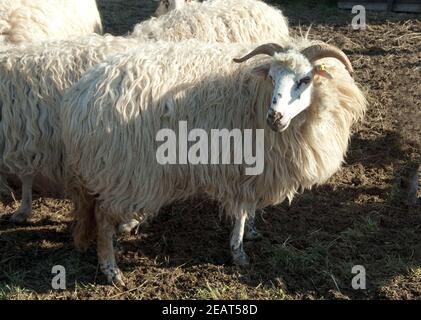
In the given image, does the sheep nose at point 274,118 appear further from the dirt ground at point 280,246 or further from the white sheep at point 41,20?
the white sheep at point 41,20

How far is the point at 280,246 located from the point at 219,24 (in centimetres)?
222

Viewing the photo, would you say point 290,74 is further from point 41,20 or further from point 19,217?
point 41,20

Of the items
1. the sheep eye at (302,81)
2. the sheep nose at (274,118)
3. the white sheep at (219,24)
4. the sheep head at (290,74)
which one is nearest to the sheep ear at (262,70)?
the sheep head at (290,74)

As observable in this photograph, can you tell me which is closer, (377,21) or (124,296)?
(124,296)

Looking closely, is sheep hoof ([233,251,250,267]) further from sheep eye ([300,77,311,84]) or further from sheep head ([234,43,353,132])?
sheep eye ([300,77,311,84])

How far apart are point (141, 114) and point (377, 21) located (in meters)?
6.41

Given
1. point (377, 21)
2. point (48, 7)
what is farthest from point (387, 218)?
point (377, 21)

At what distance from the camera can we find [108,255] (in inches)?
162

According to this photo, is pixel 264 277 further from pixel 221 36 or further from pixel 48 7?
pixel 48 7

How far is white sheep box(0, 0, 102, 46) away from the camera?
4.98 meters

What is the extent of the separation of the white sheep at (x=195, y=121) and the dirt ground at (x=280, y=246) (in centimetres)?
37

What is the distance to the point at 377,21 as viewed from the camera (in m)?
9.16

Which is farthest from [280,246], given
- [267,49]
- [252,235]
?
[267,49]

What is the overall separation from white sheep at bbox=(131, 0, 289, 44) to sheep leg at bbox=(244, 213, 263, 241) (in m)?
1.66
